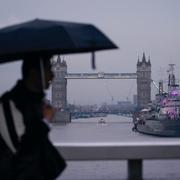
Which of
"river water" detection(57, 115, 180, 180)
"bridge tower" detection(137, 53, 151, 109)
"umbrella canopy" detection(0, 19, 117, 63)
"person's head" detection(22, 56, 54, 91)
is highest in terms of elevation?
"umbrella canopy" detection(0, 19, 117, 63)

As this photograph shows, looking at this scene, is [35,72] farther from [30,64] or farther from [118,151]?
[118,151]

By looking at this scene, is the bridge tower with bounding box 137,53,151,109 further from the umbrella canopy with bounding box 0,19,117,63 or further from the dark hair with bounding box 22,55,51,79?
the dark hair with bounding box 22,55,51,79

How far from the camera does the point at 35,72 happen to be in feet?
9.78

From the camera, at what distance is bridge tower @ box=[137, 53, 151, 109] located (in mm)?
89000

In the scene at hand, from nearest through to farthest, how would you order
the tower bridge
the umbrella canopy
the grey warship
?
the umbrella canopy → the grey warship → the tower bridge

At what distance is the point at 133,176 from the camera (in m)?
5.94

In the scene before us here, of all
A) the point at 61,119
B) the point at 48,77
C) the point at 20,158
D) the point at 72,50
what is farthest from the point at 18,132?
the point at 61,119

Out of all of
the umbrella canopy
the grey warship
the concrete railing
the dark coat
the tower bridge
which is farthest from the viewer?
the tower bridge

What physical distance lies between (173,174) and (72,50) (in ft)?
11.1

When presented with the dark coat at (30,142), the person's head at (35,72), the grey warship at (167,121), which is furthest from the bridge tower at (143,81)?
the dark coat at (30,142)

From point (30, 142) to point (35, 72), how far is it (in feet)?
1.32

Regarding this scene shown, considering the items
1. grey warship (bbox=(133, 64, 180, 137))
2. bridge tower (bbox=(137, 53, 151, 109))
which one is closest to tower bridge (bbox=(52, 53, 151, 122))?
bridge tower (bbox=(137, 53, 151, 109))

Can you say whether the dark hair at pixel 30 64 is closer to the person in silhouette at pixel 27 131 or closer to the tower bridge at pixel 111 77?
the person in silhouette at pixel 27 131

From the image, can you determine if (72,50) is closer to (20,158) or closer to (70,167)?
(20,158)
